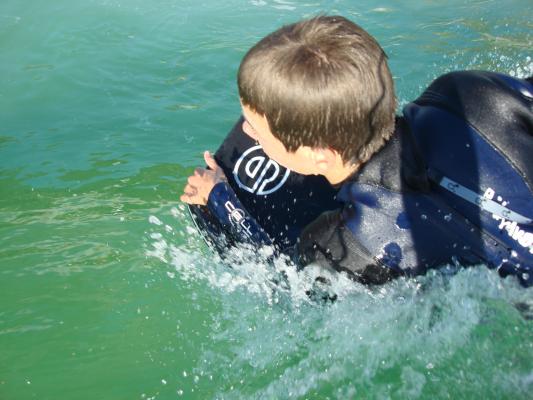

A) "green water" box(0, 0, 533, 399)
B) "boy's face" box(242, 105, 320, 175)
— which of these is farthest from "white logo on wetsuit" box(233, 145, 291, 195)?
"boy's face" box(242, 105, 320, 175)

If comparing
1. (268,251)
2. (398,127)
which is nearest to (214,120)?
(268,251)

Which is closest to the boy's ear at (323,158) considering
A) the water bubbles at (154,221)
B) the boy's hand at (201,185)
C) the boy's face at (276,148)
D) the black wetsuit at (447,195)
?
the boy's face at (276,148)

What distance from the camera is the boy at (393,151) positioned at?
6.42ft

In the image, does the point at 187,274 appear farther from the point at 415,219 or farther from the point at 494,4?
the point at 494,4

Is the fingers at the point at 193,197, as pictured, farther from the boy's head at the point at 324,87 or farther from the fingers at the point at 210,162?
the boy's head at the point at 324,87

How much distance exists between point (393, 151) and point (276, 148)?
0.42 m

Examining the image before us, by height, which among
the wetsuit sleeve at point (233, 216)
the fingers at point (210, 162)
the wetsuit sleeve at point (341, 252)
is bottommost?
the wetsuit sleeve at point (233, 216)

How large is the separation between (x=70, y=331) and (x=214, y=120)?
2.22m

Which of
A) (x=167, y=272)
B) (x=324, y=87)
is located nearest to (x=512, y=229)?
(x=324, y=87)

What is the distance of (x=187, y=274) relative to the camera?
10.8ft

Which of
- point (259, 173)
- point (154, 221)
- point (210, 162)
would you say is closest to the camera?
point (210, 162)

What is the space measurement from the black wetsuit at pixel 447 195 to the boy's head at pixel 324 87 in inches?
3.9

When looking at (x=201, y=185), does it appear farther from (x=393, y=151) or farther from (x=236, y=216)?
(x=393, y=151)

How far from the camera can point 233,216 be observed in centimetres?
272
